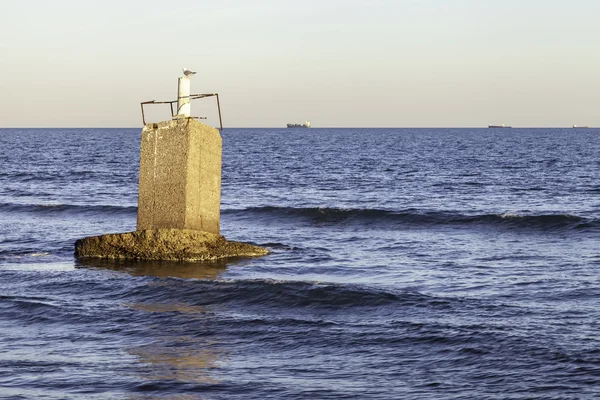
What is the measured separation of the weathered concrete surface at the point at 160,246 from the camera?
49.6 ft

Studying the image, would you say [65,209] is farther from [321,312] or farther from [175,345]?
[175,345]

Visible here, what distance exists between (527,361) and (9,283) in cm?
817

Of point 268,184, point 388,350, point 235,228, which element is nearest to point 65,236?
point 235,228

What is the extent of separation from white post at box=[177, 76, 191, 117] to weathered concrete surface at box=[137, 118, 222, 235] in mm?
416

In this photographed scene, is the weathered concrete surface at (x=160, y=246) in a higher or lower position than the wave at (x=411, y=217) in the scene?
higher

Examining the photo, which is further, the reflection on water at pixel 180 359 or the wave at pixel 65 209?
the wave at pixel 65 209

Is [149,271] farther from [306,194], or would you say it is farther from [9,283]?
[306,194]

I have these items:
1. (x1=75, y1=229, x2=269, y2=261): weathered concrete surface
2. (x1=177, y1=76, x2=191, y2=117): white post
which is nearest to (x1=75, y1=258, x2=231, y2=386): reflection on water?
(x1=75, y1=229, x2=269, y2=261): weathered concrete surface

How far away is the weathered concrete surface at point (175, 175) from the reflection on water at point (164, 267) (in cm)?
67

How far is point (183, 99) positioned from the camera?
15.6 metres

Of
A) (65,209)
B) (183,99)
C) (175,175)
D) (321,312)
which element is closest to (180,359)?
(321,312)

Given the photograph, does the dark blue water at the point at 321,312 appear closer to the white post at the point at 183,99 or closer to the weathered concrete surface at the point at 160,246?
the weathered concrete surface at the point at 160,246

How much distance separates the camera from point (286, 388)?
833 cm

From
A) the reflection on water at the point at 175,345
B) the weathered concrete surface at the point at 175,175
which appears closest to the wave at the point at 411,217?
the weathered concrete surface at the point at 175,175
